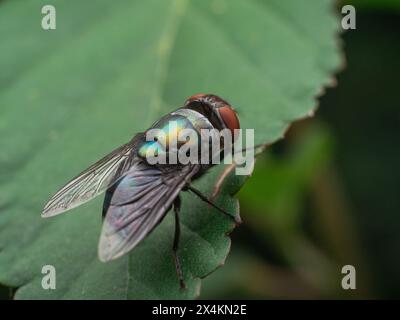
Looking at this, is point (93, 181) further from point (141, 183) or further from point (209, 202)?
point (209, 202)

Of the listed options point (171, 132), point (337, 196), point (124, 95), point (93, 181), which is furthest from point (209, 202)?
point (337, 196)

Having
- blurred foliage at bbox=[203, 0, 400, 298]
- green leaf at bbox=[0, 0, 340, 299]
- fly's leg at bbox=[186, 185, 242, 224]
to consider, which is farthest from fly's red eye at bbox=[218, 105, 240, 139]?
blurred foliage at bbox=[203, 0, 400, 298]

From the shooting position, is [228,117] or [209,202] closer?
[209,202]

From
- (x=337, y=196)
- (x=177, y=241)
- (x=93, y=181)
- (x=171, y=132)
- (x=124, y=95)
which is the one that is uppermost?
(x=124, y=95)

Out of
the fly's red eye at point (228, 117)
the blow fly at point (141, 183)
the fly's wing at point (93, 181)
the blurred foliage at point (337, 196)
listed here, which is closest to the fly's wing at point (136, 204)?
the blow fly at point (141, 183)

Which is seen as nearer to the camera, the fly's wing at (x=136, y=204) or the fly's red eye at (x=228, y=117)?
the fly's wing at (x=136, y=204)

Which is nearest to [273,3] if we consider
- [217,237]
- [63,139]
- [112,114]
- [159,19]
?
[159,19]

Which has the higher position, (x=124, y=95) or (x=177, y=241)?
(x=124, y=95)

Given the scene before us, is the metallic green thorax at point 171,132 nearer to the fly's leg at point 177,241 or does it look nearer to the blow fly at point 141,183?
the blow fly at point 141,183
